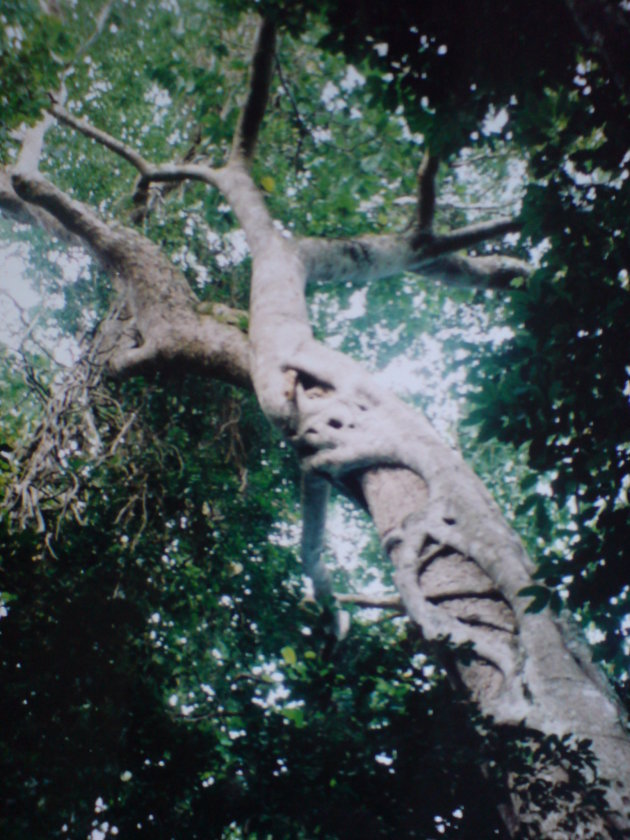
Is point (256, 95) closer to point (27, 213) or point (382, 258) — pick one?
point (382, 258)

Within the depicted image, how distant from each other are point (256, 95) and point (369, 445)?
4.24 metres

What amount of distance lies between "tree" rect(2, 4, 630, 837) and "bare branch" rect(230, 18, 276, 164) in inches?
0.5

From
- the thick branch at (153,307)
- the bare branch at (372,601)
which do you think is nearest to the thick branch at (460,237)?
the thick branch at (153,307)

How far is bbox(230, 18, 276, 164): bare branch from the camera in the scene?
5020mm

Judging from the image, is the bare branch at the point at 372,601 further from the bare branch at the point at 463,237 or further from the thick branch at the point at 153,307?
the bare branch at the point at 463,237

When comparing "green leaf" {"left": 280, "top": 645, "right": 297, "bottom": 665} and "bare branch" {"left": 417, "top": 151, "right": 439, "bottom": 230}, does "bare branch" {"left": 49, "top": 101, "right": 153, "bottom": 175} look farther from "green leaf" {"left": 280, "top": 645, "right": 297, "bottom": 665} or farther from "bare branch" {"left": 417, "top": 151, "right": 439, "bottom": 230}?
"green leaf" {"left": 280, "top": 645, "right": 297, "bottom": 665}

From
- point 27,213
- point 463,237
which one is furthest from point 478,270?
point 27,213

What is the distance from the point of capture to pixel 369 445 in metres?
3.00

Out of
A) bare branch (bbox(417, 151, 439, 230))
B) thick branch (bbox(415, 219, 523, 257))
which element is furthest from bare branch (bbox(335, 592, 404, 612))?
bare branch (bbox(417, 151, 439, 230))

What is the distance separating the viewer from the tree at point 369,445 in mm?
1834

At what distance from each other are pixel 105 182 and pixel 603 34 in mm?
8094

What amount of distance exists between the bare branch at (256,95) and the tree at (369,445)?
14 mm

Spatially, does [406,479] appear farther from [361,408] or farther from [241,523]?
[241,523]

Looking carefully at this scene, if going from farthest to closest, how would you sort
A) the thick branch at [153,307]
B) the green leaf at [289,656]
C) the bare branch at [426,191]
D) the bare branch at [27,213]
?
the bare branch at [27,213]
the bare branch at [426,191]
the thick branch at [153,307]
the green leaf at [289,656]
